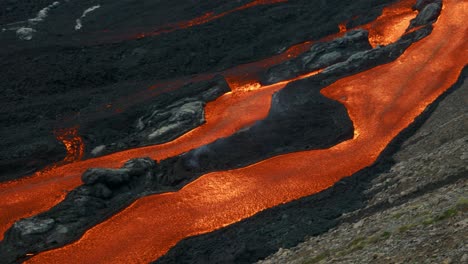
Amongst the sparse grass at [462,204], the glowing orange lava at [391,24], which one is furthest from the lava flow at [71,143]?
the glowing orange lava at [391,24]

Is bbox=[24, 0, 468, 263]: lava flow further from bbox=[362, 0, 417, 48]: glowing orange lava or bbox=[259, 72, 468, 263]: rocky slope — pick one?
bbox=[362, 0, 417, 48]: glowing orange lava

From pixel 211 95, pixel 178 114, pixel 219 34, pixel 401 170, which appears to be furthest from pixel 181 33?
pixel 401 170

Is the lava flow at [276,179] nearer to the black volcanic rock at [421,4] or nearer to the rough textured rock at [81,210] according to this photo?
the rough textured rock at [81,210]

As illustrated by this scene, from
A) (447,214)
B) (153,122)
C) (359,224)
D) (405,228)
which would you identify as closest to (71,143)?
(153,122)

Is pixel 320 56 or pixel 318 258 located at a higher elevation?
pixel 320 56

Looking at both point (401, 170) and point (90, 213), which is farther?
point (90, 213)

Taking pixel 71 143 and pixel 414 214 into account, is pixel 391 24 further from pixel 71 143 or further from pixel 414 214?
pixel 414 214

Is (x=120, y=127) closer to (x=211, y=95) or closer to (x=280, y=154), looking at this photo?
(x=211, y=95)
